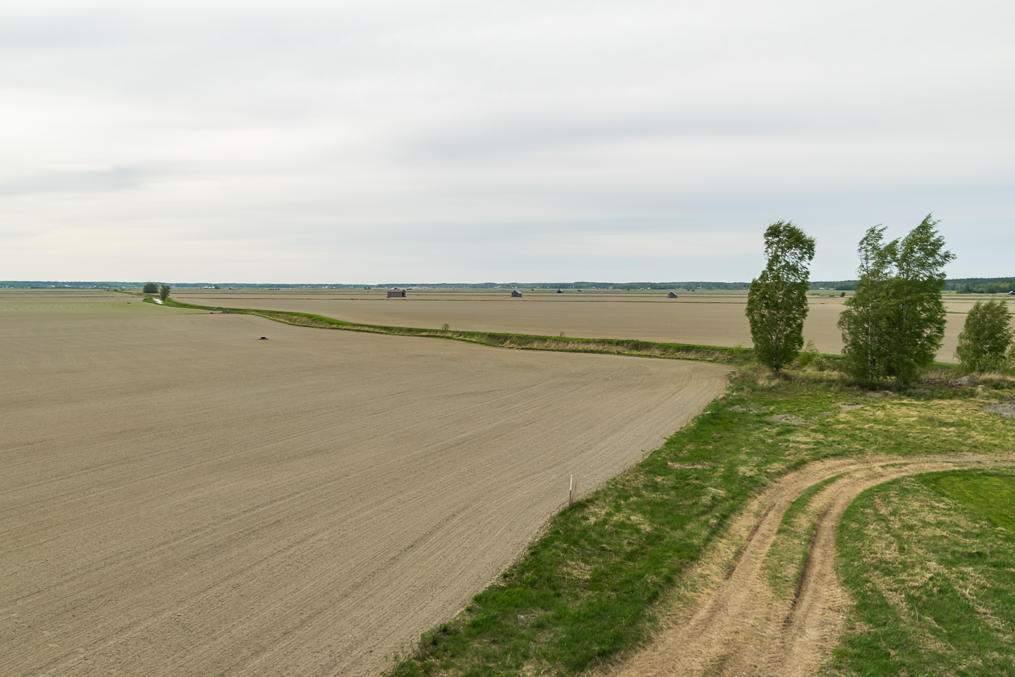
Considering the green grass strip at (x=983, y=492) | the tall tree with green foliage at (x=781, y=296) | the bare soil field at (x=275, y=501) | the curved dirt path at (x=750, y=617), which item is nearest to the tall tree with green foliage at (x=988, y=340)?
the tall tree with green foliage at (x=781, y=296)

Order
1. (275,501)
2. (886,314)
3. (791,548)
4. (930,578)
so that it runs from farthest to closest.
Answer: (886,314), (275,501), (791,548), (930,578)

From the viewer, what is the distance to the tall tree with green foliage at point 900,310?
1278 inches

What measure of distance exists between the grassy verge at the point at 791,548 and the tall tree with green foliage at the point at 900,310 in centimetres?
2225

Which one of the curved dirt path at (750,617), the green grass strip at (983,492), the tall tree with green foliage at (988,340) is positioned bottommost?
the curved dirt path at (750,617)

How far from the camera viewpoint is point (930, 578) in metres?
11.3

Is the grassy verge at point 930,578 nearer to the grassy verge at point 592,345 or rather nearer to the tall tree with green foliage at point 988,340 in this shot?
the tall tree with green foliage at point 988,340

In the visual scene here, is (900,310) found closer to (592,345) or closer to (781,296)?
(781,296)

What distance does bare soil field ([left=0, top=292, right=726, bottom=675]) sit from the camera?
33.1 ft

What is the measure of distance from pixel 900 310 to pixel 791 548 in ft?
89.4

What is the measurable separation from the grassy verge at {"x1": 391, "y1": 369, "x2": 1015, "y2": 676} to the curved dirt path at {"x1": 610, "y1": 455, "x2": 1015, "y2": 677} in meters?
0.55

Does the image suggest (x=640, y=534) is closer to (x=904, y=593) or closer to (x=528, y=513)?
(x=528, y=513)

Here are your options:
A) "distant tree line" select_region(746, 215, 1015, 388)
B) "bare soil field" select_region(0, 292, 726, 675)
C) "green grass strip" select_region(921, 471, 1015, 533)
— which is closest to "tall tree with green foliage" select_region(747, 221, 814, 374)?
"distant tree line" select_region(746, 215, 1015, 388)

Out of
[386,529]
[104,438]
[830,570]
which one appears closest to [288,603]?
[386,529]

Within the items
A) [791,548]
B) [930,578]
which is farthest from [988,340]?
[791,548]
